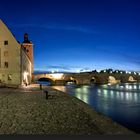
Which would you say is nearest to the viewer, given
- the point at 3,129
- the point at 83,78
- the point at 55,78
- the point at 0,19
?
the point at 3,129

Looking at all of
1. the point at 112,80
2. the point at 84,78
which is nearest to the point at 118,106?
the point at 84,78

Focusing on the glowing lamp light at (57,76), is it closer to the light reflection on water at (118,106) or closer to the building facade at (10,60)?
the building facade at (10,60)

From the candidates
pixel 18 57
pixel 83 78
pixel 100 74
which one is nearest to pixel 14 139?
pixel 18 57

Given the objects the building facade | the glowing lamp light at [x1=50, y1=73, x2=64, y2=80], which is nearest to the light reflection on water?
the building facade

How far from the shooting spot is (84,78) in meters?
125

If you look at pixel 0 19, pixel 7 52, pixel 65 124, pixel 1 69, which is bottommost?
pixel 65 124

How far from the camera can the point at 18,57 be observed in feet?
183

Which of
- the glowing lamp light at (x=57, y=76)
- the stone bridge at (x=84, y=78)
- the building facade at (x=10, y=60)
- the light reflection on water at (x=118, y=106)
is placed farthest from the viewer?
the glowing lamp light at (x=57, y=76)

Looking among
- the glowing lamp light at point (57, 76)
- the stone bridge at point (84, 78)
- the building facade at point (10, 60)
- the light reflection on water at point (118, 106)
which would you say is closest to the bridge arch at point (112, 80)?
the stone bridge at point (84, 78)

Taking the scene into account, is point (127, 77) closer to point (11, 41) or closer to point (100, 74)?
point (100, 74)

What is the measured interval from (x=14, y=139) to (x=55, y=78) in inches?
3976

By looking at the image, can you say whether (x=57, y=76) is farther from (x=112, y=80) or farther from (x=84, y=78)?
(x=112, y=80)

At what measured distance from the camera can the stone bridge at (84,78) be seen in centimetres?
10806

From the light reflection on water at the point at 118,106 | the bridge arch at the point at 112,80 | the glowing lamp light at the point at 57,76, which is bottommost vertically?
the light reflection on water at the point at 118,106
